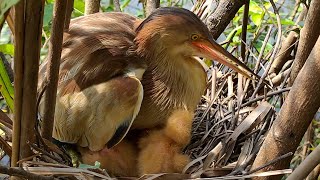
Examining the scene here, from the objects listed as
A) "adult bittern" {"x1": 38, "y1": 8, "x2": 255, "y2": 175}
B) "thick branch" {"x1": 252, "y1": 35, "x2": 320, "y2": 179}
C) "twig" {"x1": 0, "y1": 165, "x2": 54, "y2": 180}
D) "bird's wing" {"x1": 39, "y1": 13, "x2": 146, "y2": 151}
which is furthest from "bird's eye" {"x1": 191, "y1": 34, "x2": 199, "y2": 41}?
"twig" {"x1": 0, "y1": 165, "x2": 54, "y2": 180}

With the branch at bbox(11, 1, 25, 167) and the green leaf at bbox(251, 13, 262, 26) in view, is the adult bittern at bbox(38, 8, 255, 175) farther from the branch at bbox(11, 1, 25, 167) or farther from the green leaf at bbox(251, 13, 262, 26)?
the branch at bbox(11, 1, 25, 167)

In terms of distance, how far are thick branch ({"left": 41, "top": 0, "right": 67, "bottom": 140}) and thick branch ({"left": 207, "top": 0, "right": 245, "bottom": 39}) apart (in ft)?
2.68

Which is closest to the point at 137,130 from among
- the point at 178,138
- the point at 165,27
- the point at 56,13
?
the point at 178,138

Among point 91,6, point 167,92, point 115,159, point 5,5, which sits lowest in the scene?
point 115,159

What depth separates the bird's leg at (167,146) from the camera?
1.43 meters

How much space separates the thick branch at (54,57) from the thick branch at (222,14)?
2.68ft

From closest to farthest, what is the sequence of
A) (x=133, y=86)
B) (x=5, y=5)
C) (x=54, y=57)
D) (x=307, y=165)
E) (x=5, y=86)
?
(x=5, y=5) < (x=307, y=165) < (x=54, y=57) < (x=5, y=86) < (x=133, y=86)

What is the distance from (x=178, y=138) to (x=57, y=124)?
0.30m

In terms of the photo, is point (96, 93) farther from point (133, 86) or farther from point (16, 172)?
point (16, 172)

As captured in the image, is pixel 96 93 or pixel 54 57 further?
pixel 96 93

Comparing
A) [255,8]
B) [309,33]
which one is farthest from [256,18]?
[309,33]

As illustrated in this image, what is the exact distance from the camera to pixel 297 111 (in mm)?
966

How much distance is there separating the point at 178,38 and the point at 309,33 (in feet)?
1.54

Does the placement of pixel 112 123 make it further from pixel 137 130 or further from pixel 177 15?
pixel 177 15
